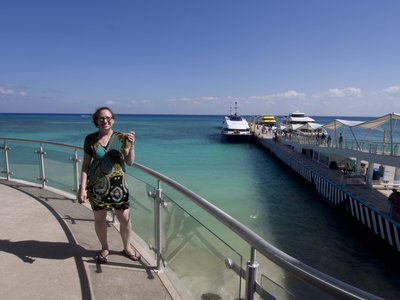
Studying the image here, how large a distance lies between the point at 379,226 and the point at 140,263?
10.9 metres

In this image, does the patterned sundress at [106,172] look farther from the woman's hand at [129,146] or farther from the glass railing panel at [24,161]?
the glass railing panel at [24,161]

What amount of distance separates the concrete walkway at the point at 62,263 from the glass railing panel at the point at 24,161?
1511 millimetres

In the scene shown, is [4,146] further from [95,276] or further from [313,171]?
[313,171]

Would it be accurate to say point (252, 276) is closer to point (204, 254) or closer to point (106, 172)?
point (204, 254)

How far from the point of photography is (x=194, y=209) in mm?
11664

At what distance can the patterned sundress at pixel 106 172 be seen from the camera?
112 inches

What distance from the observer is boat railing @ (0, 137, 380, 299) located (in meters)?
1.34

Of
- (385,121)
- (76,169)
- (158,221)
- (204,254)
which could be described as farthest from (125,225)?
(385,121)

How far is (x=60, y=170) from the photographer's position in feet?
18.6

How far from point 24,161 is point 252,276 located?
600 cm

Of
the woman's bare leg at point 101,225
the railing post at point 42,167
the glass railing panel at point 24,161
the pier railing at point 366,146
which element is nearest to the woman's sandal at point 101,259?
the woman's bare leg at point 101,225

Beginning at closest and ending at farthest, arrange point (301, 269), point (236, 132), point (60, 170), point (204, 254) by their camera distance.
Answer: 1. point (301, 269)
2. point (204, 254)
3. point (60, 170)
4. point (236, 132)

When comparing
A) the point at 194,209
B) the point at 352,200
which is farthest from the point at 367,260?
the point at 194,209

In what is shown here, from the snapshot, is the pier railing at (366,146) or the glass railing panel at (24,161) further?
the pier railing at (366,146)
